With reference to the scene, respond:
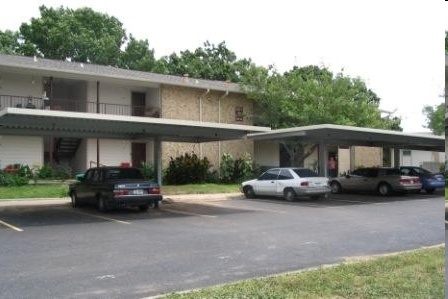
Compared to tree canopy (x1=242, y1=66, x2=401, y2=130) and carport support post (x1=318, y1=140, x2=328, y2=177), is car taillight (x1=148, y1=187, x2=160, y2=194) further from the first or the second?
tree canopy (x1=242, y1=66, x2=401, y2=130)

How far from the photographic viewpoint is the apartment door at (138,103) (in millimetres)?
30011

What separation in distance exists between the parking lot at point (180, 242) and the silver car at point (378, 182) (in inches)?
150

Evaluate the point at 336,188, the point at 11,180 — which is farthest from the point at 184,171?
the point at 11,180

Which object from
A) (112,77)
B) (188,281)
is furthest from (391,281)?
(112,77)

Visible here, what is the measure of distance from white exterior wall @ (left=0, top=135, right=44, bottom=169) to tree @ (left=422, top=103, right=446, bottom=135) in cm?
2421

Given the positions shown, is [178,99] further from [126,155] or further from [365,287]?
[365,287]

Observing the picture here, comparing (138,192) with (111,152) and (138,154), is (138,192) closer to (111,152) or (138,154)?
(111,152)

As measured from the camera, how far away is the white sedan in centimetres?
2042

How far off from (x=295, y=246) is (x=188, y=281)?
3308 mm

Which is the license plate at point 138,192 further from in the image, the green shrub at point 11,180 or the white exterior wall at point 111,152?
the white exterior wall at point 111,152

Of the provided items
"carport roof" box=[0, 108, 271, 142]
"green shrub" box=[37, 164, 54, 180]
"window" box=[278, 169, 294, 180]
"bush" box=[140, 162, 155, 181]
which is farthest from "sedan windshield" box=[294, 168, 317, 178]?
"green shrub" box=[37, 164, 54, 180]

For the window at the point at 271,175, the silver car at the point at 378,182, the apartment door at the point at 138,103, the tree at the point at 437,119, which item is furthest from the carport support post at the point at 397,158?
the tree at the point at 437,119

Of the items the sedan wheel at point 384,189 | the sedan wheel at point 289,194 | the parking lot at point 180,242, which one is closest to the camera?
the parking lot at point 180,242

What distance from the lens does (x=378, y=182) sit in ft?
76.2
